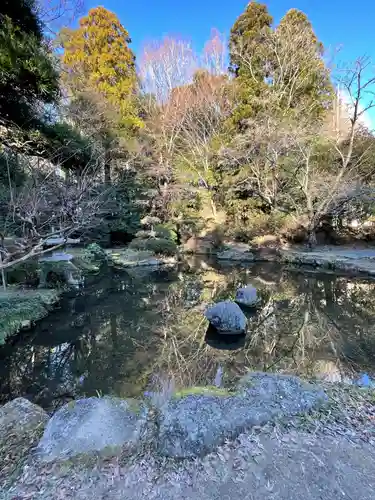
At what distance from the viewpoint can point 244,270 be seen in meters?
9.30

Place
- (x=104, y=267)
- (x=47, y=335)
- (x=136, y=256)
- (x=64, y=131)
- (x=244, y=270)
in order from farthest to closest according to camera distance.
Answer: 1. (x=136, y=256)
2. (x=104, y=267)
3. (x=244, y=270)
4. (x=47, y=335)
5. (x=64, y=131)

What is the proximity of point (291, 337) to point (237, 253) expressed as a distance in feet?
22.3

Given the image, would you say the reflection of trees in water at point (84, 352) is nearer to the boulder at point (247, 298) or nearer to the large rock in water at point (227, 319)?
the large rock in water at point (227, 319)

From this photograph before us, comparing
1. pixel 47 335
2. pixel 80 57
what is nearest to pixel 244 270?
pixel 47 335

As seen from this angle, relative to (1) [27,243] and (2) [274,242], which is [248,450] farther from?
(2) [274,242]

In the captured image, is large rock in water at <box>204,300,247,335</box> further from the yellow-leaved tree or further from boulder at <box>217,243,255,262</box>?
the yellow-leaved tree

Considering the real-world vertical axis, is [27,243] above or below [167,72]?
below

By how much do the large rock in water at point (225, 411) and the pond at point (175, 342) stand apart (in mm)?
959

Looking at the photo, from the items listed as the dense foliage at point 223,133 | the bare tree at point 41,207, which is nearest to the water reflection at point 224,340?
the bare tree at point 41,207

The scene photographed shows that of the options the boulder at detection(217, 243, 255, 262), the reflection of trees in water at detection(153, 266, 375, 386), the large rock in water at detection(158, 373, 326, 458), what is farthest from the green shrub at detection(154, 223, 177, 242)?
the large rock in water at detection(158, 373, 326, 458)

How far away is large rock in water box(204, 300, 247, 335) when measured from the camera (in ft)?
14.8

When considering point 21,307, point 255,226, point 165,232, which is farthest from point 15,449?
point 255,226

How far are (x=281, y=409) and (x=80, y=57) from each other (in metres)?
16.9

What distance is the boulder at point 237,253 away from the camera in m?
10.7
